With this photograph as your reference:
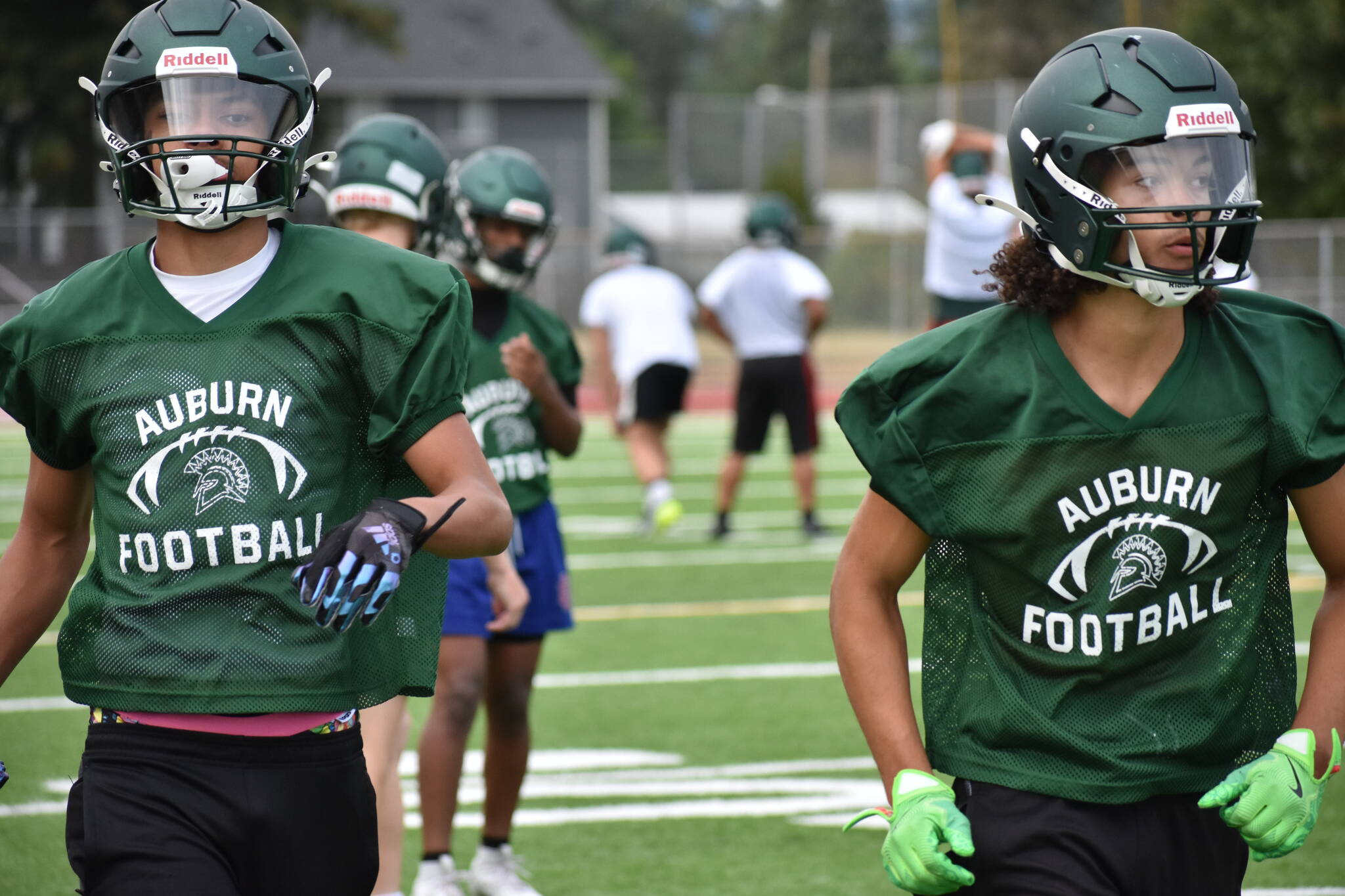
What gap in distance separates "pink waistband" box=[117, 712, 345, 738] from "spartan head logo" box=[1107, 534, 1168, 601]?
131cm

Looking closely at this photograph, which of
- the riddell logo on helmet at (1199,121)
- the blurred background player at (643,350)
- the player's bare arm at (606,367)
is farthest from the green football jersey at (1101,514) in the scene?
the player's bare arm at (606,367)

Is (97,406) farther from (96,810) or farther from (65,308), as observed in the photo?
(96,810)

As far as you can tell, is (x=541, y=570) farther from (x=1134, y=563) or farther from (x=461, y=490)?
(x=1134, y=563)

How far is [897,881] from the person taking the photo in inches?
108

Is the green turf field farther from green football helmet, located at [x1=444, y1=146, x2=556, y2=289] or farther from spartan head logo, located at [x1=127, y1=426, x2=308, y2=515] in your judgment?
spartan head logo, located at [x1=127, y1=426, x2=308, y2=515]

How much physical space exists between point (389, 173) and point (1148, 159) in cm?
246

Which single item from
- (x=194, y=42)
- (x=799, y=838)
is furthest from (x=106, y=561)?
(x=799, y=838)

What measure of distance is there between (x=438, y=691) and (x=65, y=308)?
7.01ft

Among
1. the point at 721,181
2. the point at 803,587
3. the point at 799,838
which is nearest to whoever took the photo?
the point at 799,838

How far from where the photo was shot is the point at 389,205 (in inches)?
185

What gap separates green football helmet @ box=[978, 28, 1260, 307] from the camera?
8.99 feet

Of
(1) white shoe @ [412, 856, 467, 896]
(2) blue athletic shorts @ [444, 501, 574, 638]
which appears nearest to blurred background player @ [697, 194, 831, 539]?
(2) blue athletic shorts @ [444, 501, 574, 638]

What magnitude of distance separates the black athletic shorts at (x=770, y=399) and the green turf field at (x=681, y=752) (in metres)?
0.93

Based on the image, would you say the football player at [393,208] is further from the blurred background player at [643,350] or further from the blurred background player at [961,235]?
the blurred background player at [643,350]
